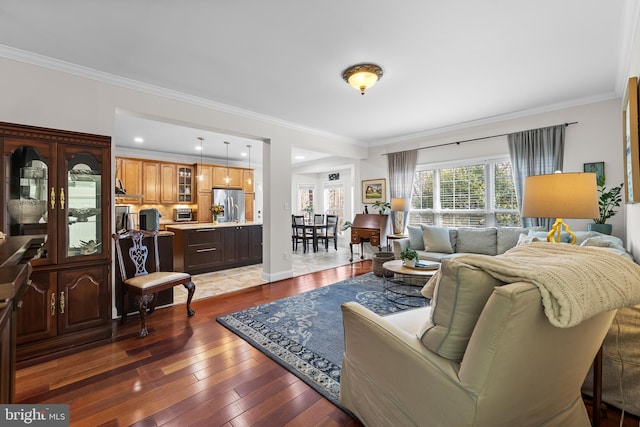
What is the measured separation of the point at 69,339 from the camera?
95.9 inches

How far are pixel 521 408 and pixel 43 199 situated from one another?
3.50 meters

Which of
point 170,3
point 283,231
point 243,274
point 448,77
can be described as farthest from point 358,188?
point 170,3

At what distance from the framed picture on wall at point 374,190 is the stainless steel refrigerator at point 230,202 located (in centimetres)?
336

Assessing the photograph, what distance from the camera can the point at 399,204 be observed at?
18.0ft

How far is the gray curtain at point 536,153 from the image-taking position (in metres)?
3.92

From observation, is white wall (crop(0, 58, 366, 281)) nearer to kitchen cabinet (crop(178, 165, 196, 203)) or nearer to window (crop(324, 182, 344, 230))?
window (crop(324, 182, 344, 230))

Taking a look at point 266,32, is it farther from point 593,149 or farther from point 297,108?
point 593,149

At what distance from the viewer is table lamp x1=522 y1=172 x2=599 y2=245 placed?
1.80m

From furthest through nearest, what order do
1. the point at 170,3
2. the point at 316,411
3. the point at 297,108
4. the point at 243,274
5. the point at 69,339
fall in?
1. the point at 243,274
2. the point at 297,108
3. the point at 69,339
4. the point at 170,3
5. the point at 316,411

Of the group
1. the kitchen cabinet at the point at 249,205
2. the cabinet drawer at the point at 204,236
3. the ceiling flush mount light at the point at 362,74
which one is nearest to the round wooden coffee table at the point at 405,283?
the ceiling flush mount light at the point at 362,74

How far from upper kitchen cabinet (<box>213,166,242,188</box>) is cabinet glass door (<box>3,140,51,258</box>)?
4.85m

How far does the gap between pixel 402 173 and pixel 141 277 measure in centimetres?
472

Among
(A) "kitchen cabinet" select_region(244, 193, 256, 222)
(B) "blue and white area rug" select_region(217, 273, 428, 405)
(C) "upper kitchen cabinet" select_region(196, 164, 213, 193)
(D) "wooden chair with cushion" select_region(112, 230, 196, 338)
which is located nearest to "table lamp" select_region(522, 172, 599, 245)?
(B) "blue and white area rug" select_region(217, 273, 428, 405)

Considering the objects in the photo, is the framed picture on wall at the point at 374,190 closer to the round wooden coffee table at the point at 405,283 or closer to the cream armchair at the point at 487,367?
the round wooden coffee table at the point at 405,283
